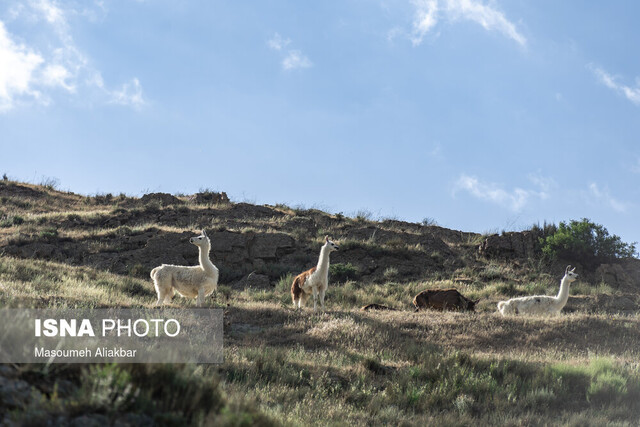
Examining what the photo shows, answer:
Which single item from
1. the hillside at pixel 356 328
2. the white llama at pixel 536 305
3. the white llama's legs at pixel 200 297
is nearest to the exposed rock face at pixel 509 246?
the hillside at pixel 356 328

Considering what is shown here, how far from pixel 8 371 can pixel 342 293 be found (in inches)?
703

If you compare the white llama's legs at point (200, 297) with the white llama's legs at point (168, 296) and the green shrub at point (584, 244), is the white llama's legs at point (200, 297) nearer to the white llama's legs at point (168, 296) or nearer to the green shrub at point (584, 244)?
the white llama's legs at point (168, 296)

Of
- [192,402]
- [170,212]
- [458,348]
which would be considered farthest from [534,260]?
[192,402]

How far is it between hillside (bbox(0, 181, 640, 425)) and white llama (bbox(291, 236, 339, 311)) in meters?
0.51

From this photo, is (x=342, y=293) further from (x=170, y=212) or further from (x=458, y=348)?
(x=170, y=212)

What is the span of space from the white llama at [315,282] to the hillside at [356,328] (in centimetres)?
51

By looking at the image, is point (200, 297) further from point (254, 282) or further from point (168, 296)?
point (254, 282)

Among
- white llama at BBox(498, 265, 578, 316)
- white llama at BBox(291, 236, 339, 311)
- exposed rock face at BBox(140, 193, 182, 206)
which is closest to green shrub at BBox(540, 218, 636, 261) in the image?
white llama at BBox(498, 265, 578, 316)

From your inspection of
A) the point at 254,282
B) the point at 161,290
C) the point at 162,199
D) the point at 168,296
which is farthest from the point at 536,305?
the point at 162,199

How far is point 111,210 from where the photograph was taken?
120ft

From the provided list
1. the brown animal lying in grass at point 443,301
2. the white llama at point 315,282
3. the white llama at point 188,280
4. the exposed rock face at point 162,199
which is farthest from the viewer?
Result: the exposed rock face at point 162,199

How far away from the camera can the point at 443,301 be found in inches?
739

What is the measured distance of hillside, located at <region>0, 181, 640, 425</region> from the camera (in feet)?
28.8

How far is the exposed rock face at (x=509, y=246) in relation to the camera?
31.4 metres
